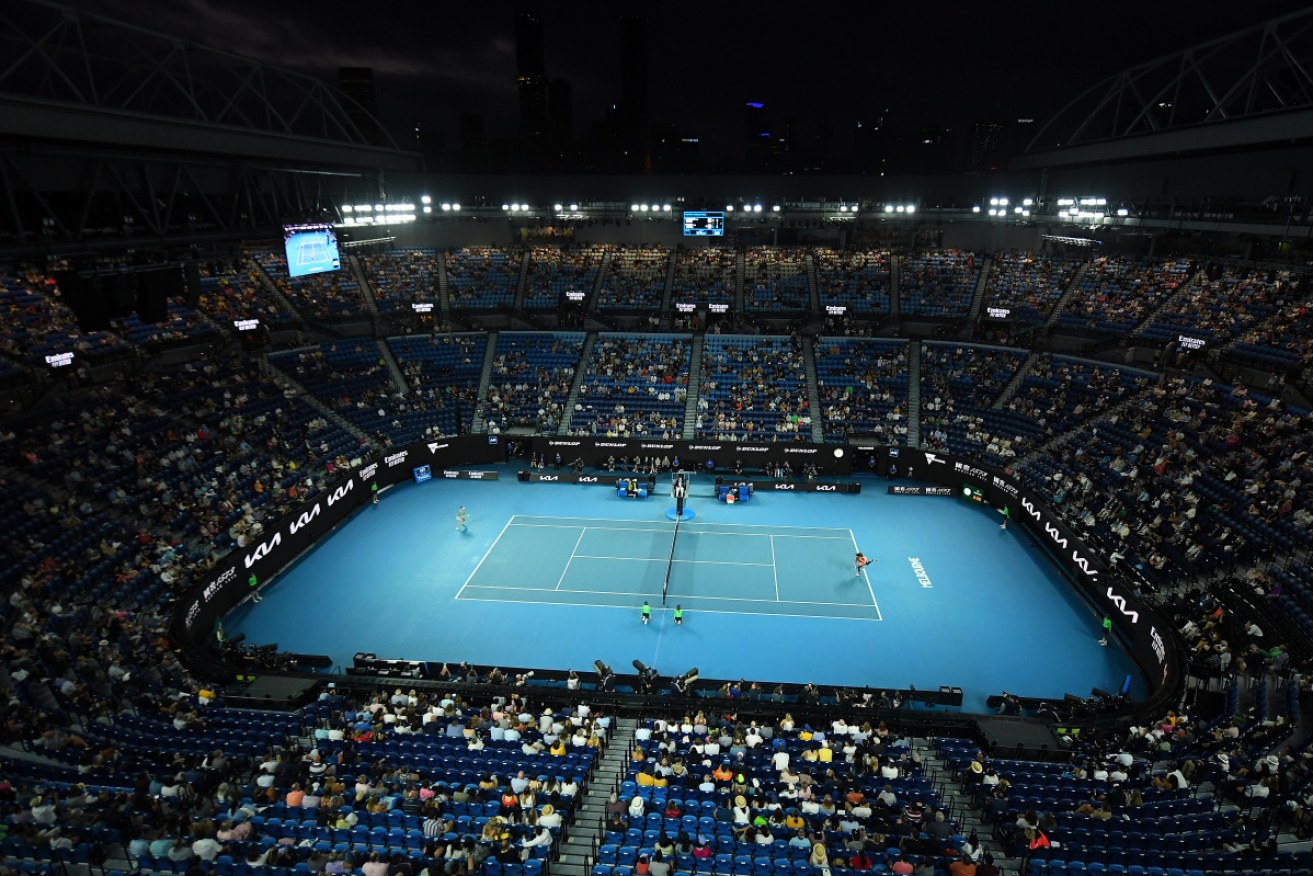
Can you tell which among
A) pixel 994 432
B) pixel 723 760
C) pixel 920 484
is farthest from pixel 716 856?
pixel 994 432

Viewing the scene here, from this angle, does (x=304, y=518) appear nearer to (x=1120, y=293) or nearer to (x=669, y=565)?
(x=669, y=565)

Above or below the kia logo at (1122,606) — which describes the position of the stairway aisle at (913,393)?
above

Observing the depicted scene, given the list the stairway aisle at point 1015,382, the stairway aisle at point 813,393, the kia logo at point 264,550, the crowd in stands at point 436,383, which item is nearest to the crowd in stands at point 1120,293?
→ the stairway aisle at point 1015,382

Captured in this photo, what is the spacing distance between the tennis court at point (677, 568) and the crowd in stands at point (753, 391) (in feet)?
30.5

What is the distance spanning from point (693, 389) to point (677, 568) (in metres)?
18.2

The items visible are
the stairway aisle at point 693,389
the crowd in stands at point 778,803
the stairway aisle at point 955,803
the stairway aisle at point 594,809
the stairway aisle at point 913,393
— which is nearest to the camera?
the crowd in stands at point 778,803

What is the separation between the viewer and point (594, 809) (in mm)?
15961

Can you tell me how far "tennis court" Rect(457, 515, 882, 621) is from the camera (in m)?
27.6

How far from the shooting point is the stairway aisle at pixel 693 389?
43.2m

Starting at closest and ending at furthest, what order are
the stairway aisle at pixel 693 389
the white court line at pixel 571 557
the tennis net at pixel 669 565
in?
the tennis net at pixel 669 565
the white court line at pixel 571 557
the stairway aisle at pixel 693 389

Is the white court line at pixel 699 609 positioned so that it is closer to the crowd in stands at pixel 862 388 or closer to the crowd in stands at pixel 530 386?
the crowd in stands at pixel 862 388

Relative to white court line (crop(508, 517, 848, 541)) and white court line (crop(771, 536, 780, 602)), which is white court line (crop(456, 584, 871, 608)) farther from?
white court line (crop(508, 517, 848, 541))

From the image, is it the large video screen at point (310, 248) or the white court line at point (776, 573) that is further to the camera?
the white court line at point (776, 573)

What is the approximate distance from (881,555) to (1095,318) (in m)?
25.8
